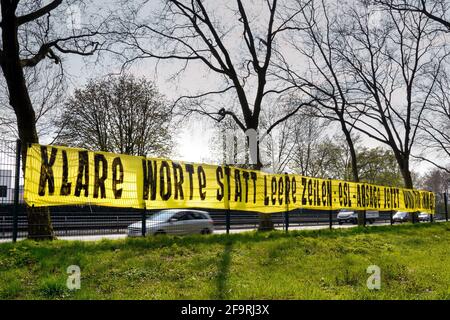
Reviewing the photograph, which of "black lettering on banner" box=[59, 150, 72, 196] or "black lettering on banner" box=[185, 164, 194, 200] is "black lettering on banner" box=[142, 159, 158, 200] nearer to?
"black lettering on banner" box=[185, 164, 194, 200]

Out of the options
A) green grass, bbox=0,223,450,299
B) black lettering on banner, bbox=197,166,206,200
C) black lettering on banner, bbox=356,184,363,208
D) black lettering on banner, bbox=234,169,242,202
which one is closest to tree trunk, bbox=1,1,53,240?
green grass, bbox=0,223,450,299

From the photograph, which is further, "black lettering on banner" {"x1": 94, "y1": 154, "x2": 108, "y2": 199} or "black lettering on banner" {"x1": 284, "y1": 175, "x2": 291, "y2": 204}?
"black lettering on banner" {"x1": 284, "y1": 175, "x2": 291, "y2": 204}

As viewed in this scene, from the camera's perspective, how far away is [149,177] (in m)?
10.9

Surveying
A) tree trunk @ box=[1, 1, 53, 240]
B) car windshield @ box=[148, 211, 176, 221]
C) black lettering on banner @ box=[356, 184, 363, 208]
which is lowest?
car windshield @ box=[148, 211, 176, 221]

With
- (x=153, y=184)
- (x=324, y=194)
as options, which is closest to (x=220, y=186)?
(x=153, y=184)

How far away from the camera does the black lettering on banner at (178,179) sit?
453 inches

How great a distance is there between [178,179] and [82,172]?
→ 2.92m

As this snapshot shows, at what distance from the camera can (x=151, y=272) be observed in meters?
6.79

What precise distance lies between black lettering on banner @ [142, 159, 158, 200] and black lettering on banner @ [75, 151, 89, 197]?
5.26ft

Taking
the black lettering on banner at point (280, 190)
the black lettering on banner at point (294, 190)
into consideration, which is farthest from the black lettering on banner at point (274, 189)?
the black lettering on banner at point (294, 190)

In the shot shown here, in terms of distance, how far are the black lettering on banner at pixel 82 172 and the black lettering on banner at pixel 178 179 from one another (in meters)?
2.66

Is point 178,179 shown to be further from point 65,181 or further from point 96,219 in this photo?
point 96,219

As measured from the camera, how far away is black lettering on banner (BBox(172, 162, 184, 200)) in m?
11.5
